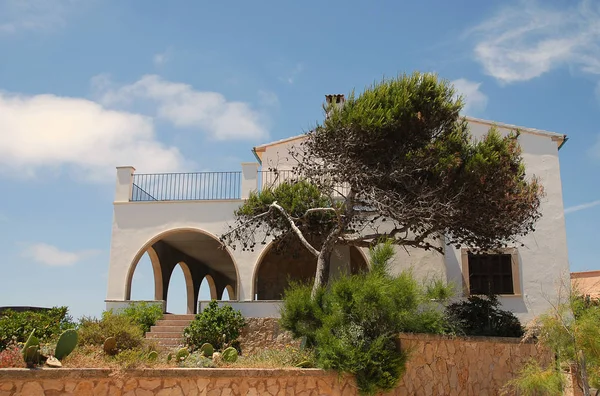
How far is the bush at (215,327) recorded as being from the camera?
15.0m

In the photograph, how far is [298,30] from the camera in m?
10.9

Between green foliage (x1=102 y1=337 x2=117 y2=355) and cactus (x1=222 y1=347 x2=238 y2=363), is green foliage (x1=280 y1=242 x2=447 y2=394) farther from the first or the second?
green foliage (x1=102 y1=337 x2=117 y2=355)

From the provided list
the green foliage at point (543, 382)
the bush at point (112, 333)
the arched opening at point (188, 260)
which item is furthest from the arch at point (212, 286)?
the green foliage at point (543, 382)

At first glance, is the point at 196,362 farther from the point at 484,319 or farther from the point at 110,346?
the point at 484,319

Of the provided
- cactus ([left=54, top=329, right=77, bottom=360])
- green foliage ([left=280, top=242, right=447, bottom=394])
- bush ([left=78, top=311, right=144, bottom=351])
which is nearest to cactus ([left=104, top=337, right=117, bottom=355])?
bush ([left=78, top=311, right=144, bottom=351])

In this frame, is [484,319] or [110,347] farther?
[484,319]

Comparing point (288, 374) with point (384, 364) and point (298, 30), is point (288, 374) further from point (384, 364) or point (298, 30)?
point (298, 30)

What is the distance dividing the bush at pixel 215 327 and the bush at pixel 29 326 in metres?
2.81

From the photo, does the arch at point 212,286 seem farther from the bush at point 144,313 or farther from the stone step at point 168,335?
the stone step at point 168,335

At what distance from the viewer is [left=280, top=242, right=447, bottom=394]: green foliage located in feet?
31.1

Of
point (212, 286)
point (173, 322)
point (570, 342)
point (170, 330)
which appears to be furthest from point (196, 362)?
point (212, 286)

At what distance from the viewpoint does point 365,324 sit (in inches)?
388

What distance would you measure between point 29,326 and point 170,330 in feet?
11.9

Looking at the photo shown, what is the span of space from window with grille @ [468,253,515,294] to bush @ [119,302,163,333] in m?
8.46
